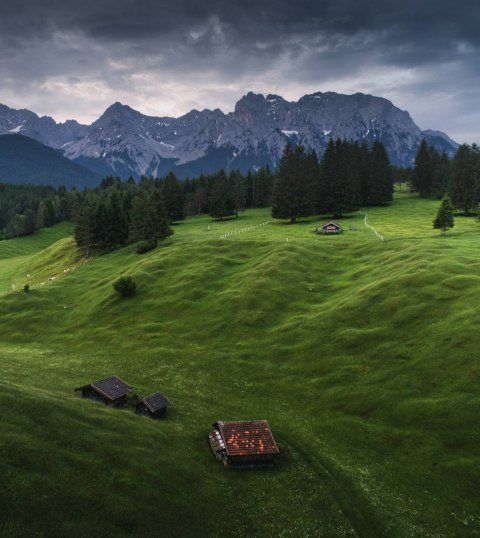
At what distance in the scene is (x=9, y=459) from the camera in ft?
83.1

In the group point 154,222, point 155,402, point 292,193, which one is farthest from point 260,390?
point 292,193

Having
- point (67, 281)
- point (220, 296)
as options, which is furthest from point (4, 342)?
point (220, 296)

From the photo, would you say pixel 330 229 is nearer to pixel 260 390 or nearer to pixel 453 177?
pixel 453 177

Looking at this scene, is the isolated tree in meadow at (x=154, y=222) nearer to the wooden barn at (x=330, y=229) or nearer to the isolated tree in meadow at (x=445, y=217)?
the wooden barn at (x=330, y=229)

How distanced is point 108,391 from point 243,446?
15670mm

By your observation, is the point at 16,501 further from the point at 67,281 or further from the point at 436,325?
the point at 67,281

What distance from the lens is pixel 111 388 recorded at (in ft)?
136

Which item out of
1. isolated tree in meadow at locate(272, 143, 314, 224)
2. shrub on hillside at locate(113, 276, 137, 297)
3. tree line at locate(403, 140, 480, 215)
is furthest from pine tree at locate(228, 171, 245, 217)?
shrub on hillside at locate(113, 276, 137, 297)

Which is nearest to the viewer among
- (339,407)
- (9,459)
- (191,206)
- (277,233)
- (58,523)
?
(58,523)

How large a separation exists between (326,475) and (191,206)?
155354 millimetres

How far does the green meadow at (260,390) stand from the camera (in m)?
26.5

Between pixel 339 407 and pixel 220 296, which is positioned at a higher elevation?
pixel 220 296

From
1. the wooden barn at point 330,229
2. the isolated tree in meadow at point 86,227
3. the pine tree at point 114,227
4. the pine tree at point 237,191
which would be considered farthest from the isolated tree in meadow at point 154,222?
the pine tree at point 237,191

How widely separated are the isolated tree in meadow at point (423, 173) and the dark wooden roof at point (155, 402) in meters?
155
